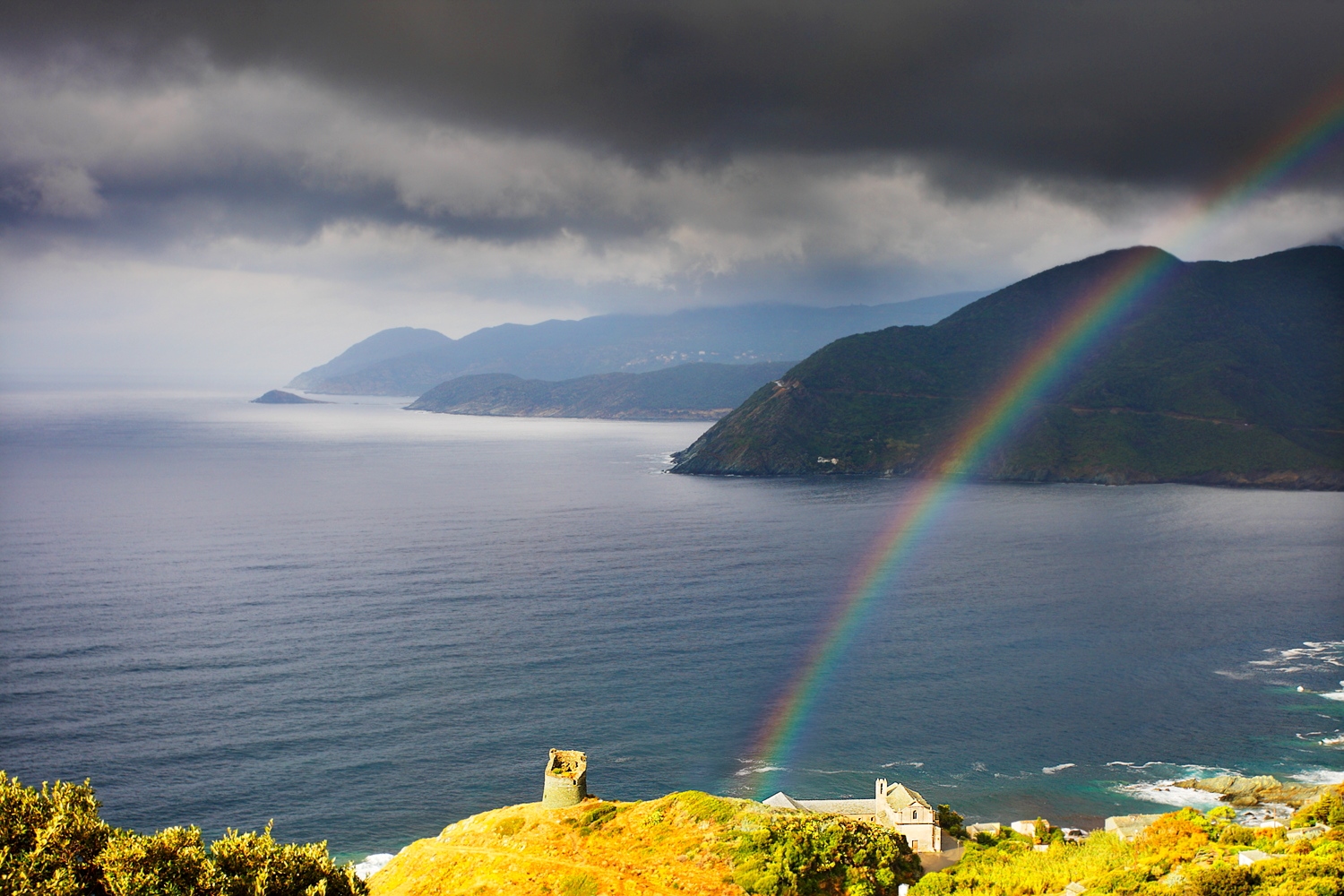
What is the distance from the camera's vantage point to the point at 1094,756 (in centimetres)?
6241

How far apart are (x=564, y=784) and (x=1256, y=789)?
148 ft

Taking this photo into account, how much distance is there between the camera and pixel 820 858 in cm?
3931

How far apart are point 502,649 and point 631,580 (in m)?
30.0

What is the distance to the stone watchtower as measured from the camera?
140ft

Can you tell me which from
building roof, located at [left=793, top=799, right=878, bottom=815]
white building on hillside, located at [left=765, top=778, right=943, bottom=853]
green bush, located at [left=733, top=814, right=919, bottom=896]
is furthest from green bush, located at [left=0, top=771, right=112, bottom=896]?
building roof, located at [left=793, top=799, right=878, bottom=815]

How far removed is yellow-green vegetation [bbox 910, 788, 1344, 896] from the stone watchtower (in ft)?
55.0

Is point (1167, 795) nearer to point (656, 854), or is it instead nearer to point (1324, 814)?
point (1324, 814)

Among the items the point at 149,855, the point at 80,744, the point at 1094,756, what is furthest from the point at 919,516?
the point at 149,855

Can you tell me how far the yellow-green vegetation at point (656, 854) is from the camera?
3659 centimetres

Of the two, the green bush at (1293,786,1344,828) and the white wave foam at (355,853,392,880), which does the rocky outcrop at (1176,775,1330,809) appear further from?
the white wave foam at (355,853,392,880)

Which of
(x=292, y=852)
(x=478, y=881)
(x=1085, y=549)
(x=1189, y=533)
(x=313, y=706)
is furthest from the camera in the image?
(x=1189, y=533)

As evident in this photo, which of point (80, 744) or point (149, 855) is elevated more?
point (149, 855)

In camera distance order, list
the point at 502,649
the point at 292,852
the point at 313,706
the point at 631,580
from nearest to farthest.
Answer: the point at 292,852 → the point at 313,706 → the point at 502,649 → the point at 631,580

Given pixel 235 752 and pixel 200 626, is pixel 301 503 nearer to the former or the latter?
pixel 200 626
